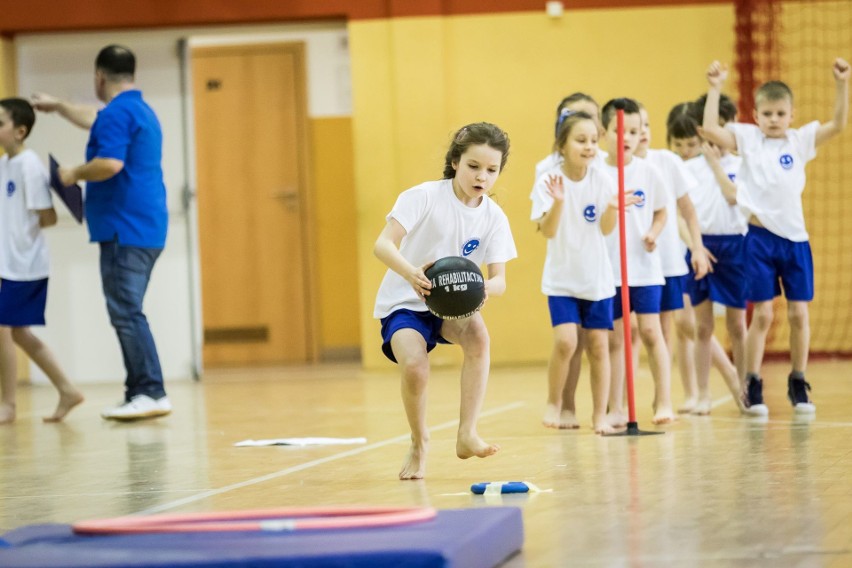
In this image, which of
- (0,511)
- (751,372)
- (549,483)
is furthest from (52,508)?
(751,372)

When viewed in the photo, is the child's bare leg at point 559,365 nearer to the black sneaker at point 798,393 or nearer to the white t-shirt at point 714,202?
the black sneaker at point 798,393

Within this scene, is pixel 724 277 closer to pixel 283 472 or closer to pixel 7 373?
pixel 283 472

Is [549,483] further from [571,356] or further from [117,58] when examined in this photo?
[117,58]

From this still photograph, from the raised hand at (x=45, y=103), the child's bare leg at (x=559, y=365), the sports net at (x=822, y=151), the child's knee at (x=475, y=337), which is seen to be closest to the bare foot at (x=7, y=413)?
the raised hand at (x=45, y=103)

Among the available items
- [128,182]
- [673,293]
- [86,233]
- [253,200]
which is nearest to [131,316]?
[128,182]

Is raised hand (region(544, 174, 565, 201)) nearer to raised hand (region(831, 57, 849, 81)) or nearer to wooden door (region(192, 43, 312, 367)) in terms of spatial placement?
raised hand (region(831, 57, 849, 81))

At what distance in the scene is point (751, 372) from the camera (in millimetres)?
6238

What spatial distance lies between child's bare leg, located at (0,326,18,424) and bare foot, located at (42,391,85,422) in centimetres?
20

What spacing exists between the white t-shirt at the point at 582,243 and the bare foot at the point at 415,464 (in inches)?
66.4

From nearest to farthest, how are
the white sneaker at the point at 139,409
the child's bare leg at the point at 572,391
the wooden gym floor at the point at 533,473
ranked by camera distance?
the wooden gym floor at the point at 533,473 → the child's bare leg at the point at 572,391 → the white sneaker at the point at 139,409

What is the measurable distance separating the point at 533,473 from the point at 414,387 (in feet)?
1.69

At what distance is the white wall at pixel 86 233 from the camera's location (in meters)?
10.9

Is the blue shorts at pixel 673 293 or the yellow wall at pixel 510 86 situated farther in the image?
the yellow wall at pixel 510 86

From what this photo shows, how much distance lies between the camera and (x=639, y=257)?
6.09 m
